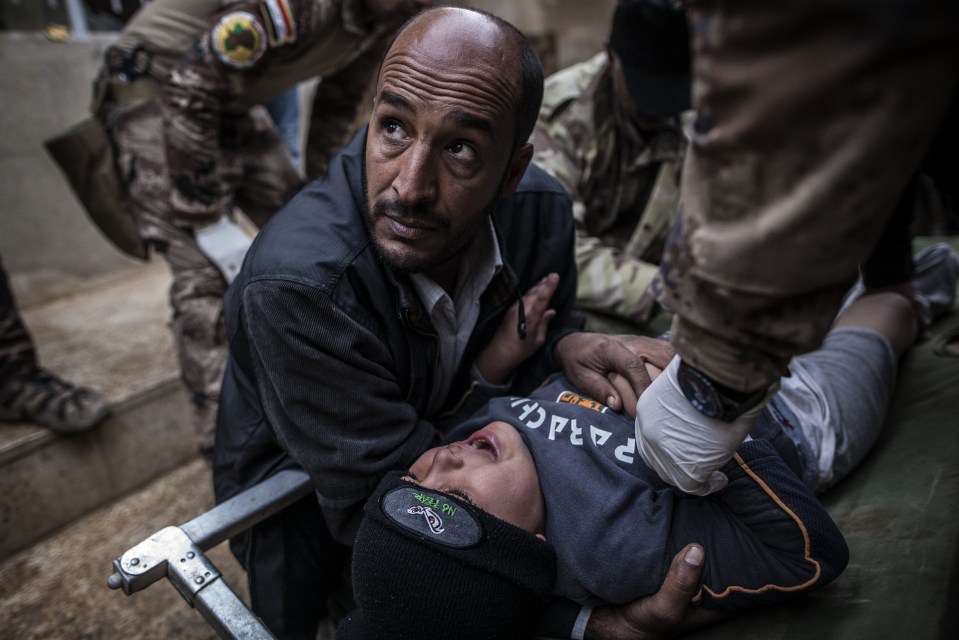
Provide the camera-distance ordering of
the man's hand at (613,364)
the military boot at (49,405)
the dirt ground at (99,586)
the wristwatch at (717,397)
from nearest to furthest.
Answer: the wristwatch at (717,397) → the man's hand at (613,364) → the dirt ground at (99,586) → the military boot at (49,405)

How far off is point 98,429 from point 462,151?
2134 mm

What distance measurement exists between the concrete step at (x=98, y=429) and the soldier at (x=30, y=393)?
2.5 inches

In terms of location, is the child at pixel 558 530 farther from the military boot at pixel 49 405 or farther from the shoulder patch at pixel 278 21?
the military boot at pixel 49 405

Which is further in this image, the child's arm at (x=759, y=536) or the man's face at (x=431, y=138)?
the man's face at (x=431, y=138)

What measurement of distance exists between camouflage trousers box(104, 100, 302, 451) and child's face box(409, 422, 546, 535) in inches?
56.2

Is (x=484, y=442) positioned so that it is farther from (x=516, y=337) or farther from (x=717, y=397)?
(x=717, y=397)

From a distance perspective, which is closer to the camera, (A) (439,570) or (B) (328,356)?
(A) (439,570)

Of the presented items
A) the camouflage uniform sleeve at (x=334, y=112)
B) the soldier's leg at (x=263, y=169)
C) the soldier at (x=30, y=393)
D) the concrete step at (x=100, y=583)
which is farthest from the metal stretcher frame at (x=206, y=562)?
the camouflage uniform sleeve at (x=334, y=112)

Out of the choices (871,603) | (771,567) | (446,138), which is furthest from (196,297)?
(871,603)

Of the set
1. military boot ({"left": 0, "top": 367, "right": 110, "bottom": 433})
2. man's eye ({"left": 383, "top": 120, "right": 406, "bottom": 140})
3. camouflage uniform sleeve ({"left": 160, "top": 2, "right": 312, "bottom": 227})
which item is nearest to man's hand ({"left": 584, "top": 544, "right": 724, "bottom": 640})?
man's eye ({"left": 383, "top": 120, "right": 406, "bottom": 140})

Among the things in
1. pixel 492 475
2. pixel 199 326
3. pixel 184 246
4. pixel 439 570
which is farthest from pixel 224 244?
pixel 439 570

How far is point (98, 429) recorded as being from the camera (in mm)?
2566

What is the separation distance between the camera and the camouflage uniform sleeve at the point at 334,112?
293 cm

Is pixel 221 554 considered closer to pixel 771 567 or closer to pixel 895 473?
pixel 771 567
